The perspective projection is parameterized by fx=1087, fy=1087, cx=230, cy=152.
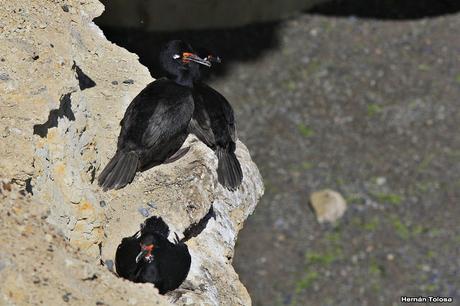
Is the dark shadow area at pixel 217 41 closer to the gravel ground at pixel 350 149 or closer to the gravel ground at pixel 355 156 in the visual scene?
the gravel ground at pixel 350 149

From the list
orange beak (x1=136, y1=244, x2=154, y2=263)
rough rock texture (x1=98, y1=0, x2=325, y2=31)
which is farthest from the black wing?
rough rock texture (x1=98, y1=0, x2=325, y2=31)

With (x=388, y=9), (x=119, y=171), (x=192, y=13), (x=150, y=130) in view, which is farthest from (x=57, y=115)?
(x=388, y=9)

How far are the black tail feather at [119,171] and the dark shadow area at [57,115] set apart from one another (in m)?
0.50

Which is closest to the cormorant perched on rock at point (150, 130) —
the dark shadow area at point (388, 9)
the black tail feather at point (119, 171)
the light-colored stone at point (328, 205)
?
the black tail feather at point (119, 171)

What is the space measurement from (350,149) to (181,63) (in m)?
6.42

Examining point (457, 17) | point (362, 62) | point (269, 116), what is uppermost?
point (457, 17)

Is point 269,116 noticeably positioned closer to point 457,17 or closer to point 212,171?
point 457,17

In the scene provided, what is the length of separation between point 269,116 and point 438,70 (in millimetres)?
2578

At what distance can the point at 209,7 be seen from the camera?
16.0m

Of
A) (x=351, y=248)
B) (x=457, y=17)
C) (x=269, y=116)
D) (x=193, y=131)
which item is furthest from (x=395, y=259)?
(x=193, y=131)

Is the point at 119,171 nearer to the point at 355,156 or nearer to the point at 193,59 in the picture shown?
the point at 193,59

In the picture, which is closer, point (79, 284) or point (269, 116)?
point (79, 284)

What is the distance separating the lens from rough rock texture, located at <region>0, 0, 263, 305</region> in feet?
20.7

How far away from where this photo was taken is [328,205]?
14062mm
